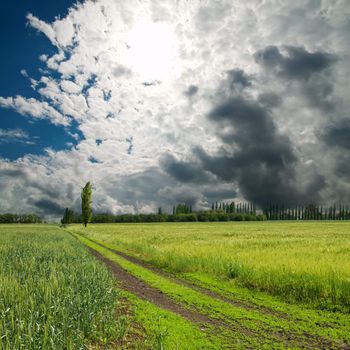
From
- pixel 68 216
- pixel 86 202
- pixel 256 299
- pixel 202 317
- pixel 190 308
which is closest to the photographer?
pixel 202 317

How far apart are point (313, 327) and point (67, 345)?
7.33 meters

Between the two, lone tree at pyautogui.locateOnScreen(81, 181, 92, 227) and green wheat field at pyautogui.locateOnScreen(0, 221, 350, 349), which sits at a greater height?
lone tree at pyautogui.locateOnScreen(81, 181, 92, 227)

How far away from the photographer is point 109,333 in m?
7.82

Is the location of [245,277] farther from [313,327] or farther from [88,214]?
[88,214]

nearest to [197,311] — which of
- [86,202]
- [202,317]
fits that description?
[202,317]

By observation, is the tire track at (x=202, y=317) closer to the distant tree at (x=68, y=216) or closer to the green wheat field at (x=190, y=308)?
the green wheat field at (x=190, y=308)

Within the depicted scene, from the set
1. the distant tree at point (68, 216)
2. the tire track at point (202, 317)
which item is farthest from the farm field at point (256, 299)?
the distant tree at point (68, 216)

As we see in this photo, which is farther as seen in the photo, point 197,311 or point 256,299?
point 256,299

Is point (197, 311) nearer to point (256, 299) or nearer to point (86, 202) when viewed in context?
point (256, 299)

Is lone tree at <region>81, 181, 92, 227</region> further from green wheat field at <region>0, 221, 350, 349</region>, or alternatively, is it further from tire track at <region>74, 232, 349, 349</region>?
green wheat field at <region>0, 221, 350, 349</region>

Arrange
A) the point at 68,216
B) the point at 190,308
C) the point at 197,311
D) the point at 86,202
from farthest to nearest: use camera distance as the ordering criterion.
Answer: the point at 68,216 < the point at 86,202 < the point at 190,308 < the point at 197,311

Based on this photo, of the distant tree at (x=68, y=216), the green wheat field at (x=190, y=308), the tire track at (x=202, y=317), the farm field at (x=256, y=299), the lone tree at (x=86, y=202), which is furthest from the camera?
the distant tree at (x=68, y=216)

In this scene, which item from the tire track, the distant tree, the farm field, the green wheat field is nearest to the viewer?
the green wheat field

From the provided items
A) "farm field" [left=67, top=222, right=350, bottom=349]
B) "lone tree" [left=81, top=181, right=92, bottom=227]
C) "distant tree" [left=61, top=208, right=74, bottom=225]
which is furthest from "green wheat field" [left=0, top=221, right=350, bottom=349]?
"distant tree" [left=61, top=208, right=74, bottom=225]
